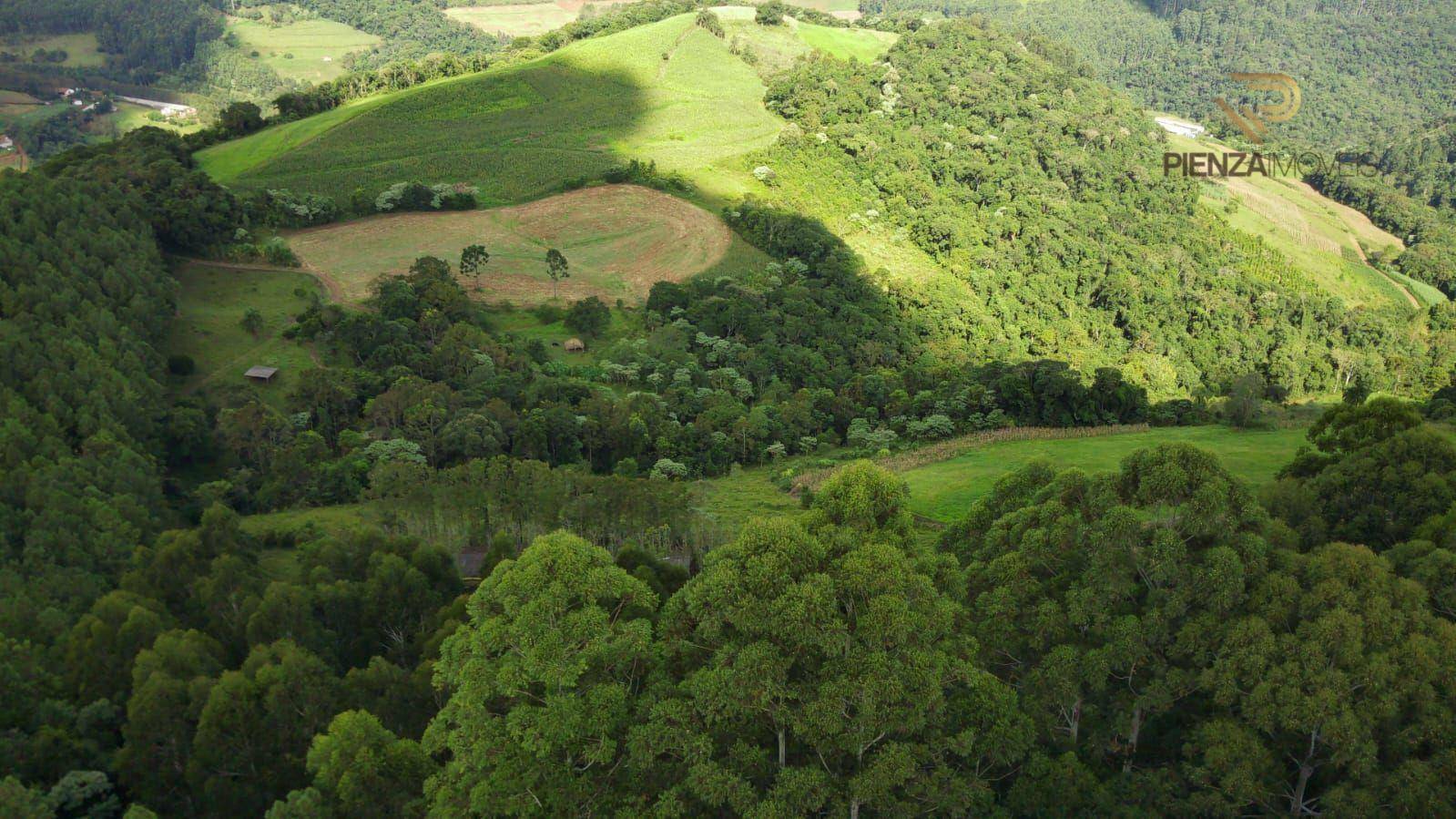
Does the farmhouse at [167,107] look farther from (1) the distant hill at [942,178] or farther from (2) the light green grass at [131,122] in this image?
(1) the distant hill at [942,178]

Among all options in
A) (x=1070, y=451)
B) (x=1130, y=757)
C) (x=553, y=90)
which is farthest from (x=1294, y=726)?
(x=553, y=90)

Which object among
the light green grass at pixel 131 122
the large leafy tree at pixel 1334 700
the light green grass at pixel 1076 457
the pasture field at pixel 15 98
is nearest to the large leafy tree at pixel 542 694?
the large leafy tree at pixel 1334 700

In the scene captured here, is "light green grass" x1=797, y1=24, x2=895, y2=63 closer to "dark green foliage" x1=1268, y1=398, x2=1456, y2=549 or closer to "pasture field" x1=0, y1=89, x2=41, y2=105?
"dark green foliage" x1=1268, y1=398, x2=1456, y2=549

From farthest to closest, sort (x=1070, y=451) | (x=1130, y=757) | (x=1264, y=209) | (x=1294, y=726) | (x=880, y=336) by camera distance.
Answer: (x=1264, y=209) < (x=880, y=336) < (x=1070, y=451) < (x=1130, y=757) < (x=1294, y=726)

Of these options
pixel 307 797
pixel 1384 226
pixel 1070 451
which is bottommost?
pixel 1384 226

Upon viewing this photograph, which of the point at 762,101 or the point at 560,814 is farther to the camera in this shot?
the point at 762,101

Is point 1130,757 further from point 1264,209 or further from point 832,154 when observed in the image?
point 1264,209

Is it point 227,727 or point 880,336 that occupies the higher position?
point 227,727
